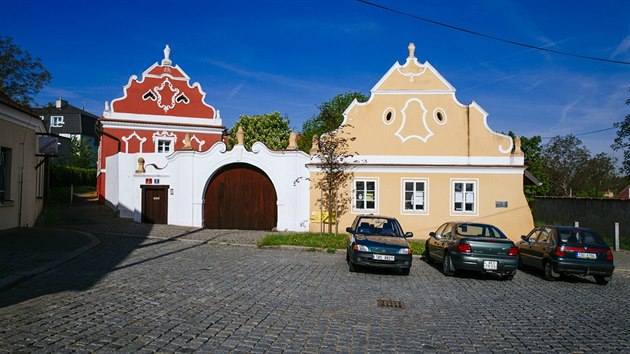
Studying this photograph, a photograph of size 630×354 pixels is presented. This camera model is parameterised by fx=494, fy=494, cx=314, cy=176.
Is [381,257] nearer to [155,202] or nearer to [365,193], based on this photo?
[365,193]

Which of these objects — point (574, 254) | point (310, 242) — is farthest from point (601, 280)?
point (310, 242)

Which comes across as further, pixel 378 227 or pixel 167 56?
pixel 167 56

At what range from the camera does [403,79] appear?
78.7ft

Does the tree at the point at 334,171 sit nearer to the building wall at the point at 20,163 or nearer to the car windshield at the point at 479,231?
the car windshield at the point at 479,231

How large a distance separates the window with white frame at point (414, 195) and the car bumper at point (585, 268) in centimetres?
1020

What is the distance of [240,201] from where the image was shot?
2456 cm

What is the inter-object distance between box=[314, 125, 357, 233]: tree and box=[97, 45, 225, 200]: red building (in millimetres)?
12536

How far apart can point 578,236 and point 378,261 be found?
5.88 metres

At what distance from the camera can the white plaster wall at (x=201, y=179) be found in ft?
77.8

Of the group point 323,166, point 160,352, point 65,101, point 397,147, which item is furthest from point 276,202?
point 65,101

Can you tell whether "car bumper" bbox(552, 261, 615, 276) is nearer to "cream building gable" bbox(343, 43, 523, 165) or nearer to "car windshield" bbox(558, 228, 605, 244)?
"car windshield" bbox(558, 228, 605, 244)

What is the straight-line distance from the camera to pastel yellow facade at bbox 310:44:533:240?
23.2m

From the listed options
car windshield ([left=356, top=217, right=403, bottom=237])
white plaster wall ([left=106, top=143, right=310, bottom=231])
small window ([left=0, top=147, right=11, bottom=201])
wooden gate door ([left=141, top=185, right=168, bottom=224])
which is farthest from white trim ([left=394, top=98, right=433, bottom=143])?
small window ([left=0, top=147, right=11, bottom=201])

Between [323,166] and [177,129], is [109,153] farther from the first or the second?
[323,166]
